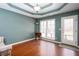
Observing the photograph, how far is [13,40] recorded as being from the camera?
360cm

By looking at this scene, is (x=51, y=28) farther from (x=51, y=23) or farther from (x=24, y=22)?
(x=24, y=22)

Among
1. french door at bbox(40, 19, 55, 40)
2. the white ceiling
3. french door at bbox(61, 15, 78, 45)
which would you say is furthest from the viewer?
french door at bbox(40, 19, 55, 40)

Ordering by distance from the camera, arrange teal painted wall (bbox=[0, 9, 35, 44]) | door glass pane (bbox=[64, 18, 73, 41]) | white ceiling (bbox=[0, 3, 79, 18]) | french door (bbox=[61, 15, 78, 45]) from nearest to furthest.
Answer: white ceiling (bbox=[0, 3, 79, 18])
teal painted wall (bbox=[0, 9, 35, 44])
french door (bbox=[61, 15, 78, 45])
door glass pane (bbox=[64, 18, 73, 41])

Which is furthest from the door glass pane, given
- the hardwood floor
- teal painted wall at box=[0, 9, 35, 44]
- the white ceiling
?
teal painted wall at box=[0, 9, 35, 44]

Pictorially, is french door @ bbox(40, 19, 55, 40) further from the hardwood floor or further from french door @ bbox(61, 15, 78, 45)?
the hardwood floor

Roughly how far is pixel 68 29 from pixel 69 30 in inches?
3.5

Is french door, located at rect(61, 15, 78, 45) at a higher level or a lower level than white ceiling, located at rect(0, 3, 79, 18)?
lower

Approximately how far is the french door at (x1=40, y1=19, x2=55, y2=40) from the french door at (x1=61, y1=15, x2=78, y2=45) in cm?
82

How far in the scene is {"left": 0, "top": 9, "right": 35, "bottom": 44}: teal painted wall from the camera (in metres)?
3.12

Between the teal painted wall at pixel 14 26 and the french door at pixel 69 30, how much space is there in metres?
2.25

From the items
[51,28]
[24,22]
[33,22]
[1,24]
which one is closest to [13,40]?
[1,24]

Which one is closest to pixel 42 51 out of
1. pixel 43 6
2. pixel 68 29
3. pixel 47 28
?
pixel 43 6

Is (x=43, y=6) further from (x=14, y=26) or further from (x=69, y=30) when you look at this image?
(x=69, y=30)

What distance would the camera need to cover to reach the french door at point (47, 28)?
15.4 ft
